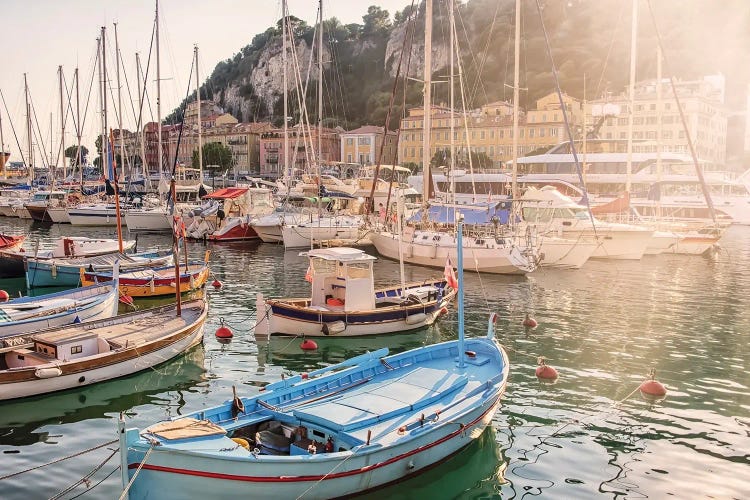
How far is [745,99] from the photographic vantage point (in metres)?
158

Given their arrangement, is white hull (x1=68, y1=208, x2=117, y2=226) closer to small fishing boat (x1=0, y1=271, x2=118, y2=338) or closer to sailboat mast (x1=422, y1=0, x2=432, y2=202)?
sailboat mast (x1=422, y1=0, x2=432, y2=202)

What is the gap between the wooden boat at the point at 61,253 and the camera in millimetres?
36438

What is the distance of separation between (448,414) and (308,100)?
155988 mm

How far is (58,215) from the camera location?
6919 cm

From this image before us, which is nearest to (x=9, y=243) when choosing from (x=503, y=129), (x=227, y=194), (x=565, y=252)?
(x=227, y=194)

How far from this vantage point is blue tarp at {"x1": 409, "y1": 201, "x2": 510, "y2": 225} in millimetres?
45031

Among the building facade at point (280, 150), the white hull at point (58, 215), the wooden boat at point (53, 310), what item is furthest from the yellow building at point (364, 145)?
the wooden boat at point (53, 310)

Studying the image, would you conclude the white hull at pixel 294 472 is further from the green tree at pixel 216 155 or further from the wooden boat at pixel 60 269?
the green tree at pixel 216 155

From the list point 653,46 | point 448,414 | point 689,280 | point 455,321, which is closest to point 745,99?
point 653,46

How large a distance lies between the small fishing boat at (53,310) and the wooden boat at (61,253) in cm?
998

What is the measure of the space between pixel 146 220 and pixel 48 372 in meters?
45.1

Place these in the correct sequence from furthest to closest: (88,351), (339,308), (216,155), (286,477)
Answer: (216,155) → (339,308) → (88,351) → (286,477)

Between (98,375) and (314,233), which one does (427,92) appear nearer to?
(314,233)

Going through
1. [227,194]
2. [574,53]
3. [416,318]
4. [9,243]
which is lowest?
[416,318]
